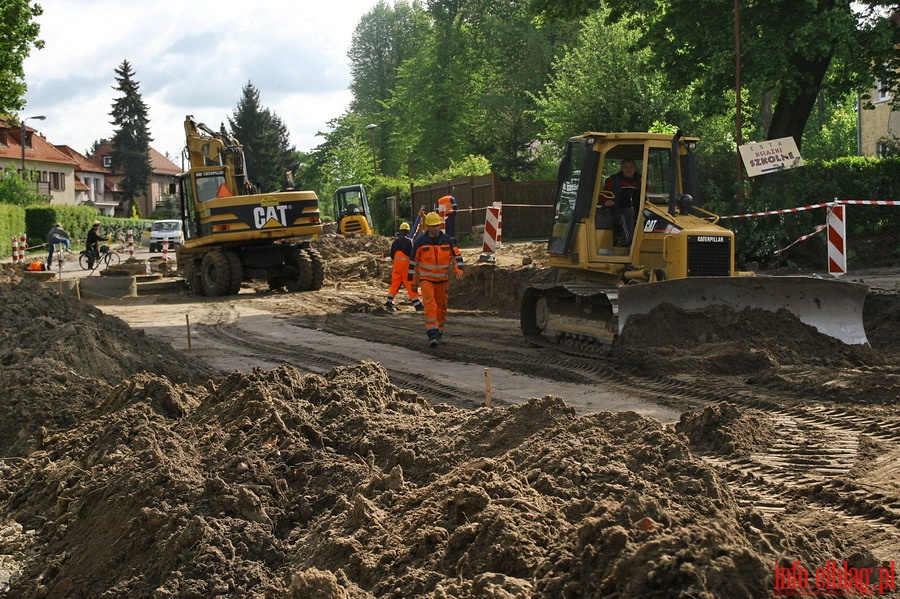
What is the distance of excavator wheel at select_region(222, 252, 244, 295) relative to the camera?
21719 mm

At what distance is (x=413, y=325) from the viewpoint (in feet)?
52.0

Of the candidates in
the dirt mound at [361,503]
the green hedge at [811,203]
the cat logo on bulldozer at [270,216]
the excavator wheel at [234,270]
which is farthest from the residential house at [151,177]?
the dirt mound at [361,503]

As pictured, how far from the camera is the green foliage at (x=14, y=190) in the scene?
5600 centimetres

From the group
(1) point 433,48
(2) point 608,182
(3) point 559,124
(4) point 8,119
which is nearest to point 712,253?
(2) point 608,182

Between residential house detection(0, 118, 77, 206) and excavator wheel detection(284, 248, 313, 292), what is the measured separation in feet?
211

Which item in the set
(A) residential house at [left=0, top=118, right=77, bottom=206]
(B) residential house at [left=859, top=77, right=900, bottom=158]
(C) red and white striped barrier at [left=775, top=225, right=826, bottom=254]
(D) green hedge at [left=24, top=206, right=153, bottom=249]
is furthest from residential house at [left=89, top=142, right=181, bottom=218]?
(C) red and white striped barrier at [left=775, top=225, right=826, bottom=254]

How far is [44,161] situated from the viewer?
8488cm

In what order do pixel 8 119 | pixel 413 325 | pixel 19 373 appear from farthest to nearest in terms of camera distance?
pixel 8 119, pixel 413 325, pixel 19 373

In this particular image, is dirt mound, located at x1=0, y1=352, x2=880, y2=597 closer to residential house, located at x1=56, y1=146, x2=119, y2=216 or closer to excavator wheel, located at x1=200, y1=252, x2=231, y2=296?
excavator wheel, located at x1=200, y1=252, x2=231, y2=296

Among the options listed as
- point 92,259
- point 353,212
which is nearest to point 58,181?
point 353,212

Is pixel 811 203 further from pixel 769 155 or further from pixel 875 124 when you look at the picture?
pixel 875 124

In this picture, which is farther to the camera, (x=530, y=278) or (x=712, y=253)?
(x=530, y=278)

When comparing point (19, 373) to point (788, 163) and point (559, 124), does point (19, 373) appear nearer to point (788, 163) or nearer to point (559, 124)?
point (788, 163)

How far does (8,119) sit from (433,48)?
30.6 metres
